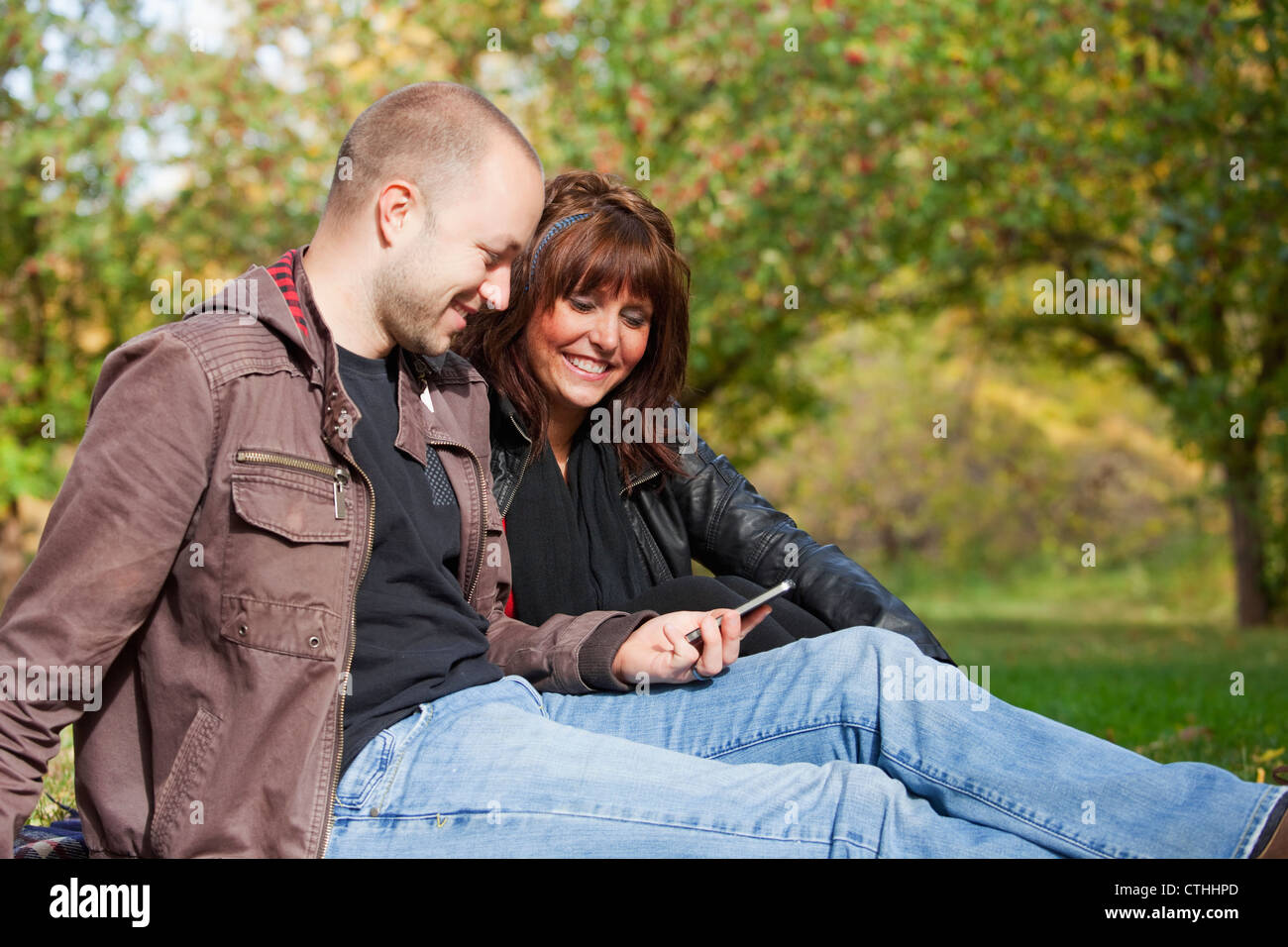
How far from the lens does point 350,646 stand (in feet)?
7.13

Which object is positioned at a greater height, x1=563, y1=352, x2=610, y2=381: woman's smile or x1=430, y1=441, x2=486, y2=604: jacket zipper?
x1=563, y1=352, x2=610, y2=381: woman's smile

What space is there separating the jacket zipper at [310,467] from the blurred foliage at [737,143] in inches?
261

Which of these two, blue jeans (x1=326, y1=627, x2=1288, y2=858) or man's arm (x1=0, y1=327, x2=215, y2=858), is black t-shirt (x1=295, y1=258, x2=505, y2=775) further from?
man's arm (x1=0, y1=327, x2=215, y2=858)

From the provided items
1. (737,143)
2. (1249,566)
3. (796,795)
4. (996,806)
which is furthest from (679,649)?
(1249,566)

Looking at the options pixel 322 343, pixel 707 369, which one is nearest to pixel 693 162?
pixel 707 369

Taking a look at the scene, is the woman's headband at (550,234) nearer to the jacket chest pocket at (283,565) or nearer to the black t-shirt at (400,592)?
the black t-shirt at (400,592)

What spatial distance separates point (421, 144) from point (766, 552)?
1.47 meters

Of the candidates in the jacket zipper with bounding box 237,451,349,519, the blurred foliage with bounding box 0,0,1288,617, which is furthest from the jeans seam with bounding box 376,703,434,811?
the blurred foliage with bounding box 0,0,1288,617

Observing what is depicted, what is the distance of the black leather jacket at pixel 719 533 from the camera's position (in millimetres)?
3186

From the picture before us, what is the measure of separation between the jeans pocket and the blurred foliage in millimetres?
6774

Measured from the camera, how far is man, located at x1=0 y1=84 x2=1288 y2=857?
202 cm

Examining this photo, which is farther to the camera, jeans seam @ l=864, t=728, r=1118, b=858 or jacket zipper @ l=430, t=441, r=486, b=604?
jacket zipper @ l=430, t=441, r=486, b=604
